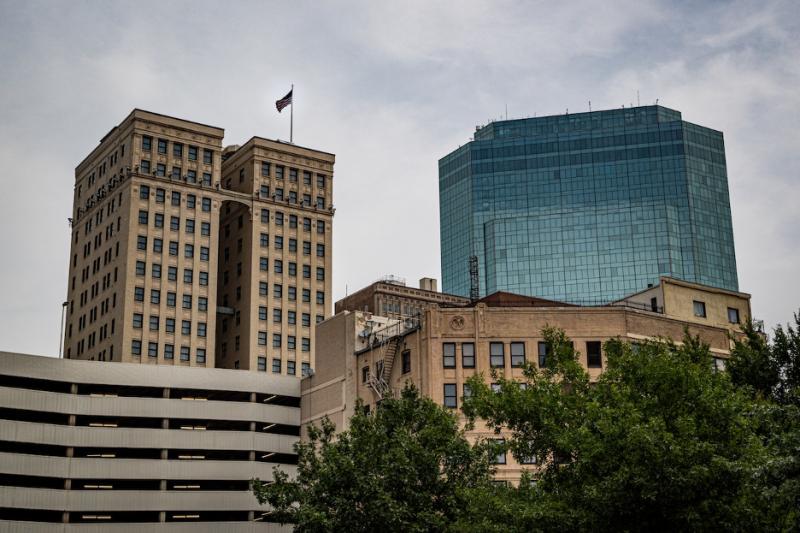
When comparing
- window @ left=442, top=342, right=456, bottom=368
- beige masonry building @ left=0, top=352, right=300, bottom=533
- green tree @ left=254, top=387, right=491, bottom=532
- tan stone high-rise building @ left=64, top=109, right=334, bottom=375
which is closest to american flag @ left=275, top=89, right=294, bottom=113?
tan stone high-rise building @ left=64, top=109, right=334, bottom=375

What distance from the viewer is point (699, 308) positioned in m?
87.8

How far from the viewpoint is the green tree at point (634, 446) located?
3928cm

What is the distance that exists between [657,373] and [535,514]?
23.6ft

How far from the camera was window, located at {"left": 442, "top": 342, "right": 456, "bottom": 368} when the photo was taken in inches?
3155

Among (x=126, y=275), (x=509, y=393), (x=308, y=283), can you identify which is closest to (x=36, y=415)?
(x=126, y=275)

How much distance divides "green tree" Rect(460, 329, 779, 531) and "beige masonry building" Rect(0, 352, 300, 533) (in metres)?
55.5

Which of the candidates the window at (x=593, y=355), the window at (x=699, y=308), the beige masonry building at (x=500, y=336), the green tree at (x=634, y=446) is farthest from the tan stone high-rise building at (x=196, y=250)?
the green tree at (x=634, y=446)

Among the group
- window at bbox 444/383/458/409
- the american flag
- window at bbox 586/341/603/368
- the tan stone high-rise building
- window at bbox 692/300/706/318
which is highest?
the american flag

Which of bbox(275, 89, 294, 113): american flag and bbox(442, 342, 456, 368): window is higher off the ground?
bbox(275, 89, 294, 113): american flag

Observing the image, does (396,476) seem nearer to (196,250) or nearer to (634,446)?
(634,446)

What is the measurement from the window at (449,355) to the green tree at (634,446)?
32.2 m

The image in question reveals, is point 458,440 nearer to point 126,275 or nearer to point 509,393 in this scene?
point 509,393

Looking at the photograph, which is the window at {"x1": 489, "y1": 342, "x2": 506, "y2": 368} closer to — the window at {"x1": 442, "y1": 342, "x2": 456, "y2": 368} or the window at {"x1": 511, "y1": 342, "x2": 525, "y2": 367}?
the window at {"x1": 511, "y1": 342, "x2": 525, "y2": 367}

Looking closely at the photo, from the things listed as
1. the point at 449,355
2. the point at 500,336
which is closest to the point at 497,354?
the point at 500,336
